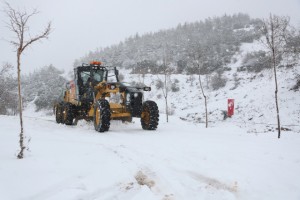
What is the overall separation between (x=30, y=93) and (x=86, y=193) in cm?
4715

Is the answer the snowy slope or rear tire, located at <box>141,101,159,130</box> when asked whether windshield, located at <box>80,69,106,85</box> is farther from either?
the snowy slope

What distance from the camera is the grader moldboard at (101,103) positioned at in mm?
11219

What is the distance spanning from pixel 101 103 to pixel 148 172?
5502 mm

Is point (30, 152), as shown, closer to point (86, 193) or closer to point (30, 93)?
point (86, 193)

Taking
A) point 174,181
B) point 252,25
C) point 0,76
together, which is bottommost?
point 174,181

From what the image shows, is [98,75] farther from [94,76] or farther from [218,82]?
[218,82]

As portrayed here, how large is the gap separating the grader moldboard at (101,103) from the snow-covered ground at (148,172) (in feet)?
11.1

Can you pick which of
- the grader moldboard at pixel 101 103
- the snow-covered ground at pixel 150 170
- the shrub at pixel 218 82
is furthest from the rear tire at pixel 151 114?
the shrub at pixel 218 82

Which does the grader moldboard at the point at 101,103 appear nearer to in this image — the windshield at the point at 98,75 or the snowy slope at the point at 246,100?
the windshield at the point at 98,75

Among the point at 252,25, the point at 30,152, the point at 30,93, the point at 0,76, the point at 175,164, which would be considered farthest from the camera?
the point at 252,25

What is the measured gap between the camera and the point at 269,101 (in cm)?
2423

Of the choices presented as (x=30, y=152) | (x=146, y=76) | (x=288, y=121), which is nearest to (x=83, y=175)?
(x=30, y=152)

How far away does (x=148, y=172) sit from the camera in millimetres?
5758

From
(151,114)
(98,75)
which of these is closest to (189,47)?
(98,75)
